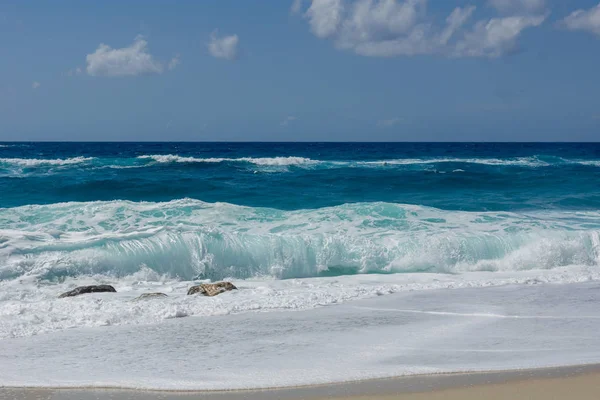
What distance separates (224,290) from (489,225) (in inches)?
330

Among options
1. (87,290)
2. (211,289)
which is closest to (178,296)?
→ (211,289)

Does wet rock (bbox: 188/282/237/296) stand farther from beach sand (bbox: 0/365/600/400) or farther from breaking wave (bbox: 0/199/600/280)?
beach sand (bbox: 0/365/600/400)

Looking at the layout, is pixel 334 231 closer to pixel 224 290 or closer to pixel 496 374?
pixel 224 290

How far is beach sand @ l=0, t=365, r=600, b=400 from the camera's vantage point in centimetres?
486

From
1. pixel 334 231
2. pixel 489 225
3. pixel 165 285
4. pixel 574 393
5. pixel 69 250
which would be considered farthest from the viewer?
pixel 489 225

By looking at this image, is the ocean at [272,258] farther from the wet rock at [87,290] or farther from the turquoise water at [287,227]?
the wet rock at [87,290]

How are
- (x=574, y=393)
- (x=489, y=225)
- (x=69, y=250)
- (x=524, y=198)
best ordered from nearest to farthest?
(x=574, y=393)
(x=69, y=250)
(x=489, y=225)
(x=524, y=198)

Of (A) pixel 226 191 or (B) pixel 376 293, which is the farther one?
(A) pixel 226 191

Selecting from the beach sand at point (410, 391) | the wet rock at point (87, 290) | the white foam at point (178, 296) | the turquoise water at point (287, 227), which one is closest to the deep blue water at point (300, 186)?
the turquoise water at point (287, 227)

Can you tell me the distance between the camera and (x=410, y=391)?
4.95m

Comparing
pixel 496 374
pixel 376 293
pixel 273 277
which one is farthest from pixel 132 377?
pixel 273 277

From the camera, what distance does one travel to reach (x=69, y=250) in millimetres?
11164

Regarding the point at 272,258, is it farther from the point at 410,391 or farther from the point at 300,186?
the point at 300,186

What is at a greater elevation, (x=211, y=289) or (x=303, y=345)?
(x=303, y=345)
